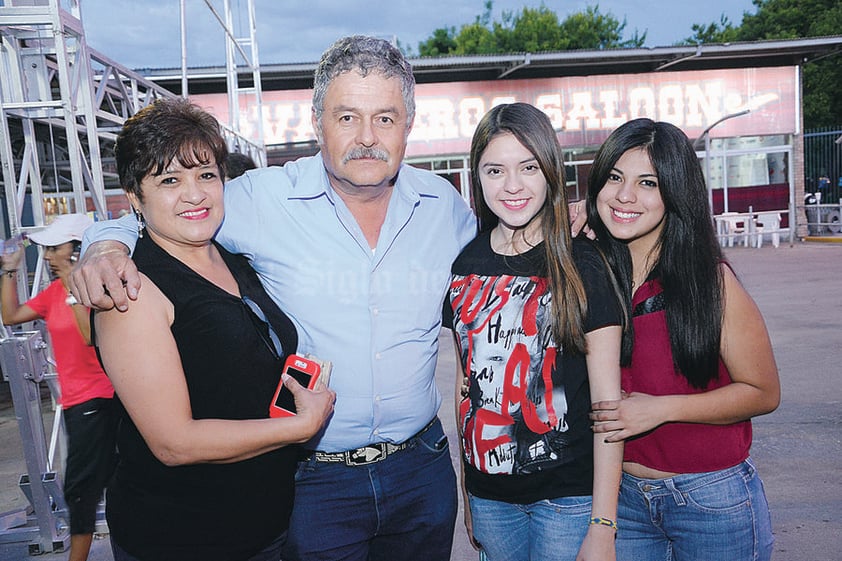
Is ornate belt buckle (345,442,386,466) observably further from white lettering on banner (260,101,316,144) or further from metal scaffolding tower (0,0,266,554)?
white lettering on banner (260,101,316,144)

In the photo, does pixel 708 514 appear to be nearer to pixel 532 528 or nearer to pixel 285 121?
pixel 532 528

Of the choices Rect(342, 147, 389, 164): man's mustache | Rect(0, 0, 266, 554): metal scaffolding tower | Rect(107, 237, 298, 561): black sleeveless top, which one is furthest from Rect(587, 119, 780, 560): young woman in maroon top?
Rect(0, 0, 266, 554): metal scaffolding tower

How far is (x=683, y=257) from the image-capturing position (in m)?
1.98

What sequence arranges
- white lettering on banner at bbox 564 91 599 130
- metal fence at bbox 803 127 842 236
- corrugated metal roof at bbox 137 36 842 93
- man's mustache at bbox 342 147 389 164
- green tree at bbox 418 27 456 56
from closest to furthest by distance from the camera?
1. man's mustache at bbox 342 147 389 164
2. corrugated metal roof at bbox 137 36 842 93
3. white lettering on banner at bbox 564 91 599 130
4. metal fence at bbox 803 127 842 236
5. green tree at bbox 418 27 456 56

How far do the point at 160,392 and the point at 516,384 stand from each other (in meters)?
0.98

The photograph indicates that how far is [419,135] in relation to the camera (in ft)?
60.5

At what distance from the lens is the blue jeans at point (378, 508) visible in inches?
84.9

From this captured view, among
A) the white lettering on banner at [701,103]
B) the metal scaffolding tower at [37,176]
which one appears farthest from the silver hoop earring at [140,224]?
the white lettering on banner at [701,103]

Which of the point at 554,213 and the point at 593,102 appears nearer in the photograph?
the point at 554,213

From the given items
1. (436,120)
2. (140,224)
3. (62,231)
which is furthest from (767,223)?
(140,224)

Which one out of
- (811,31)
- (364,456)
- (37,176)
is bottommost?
(364,456)

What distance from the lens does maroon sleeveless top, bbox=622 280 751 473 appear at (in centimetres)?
195

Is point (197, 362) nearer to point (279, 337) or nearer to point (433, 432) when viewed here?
point (279, 337)

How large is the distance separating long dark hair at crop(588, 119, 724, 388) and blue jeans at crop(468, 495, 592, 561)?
1.62 feet
